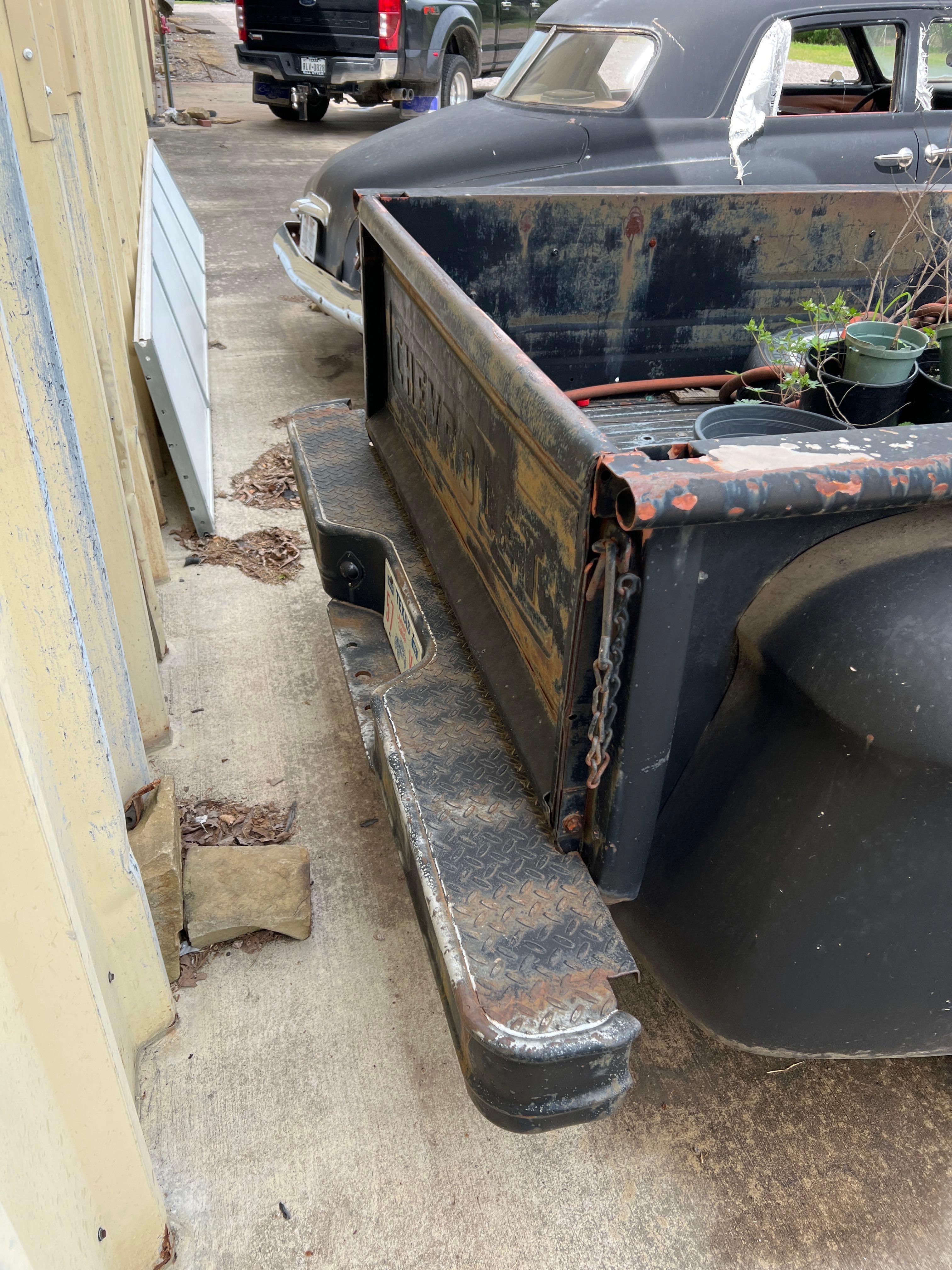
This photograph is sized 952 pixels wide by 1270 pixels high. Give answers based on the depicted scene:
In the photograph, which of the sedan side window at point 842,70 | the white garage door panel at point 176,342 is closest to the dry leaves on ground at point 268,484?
the white garage door panel at point 176,342

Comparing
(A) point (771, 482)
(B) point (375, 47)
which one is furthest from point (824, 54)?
(B) point (375, 47)

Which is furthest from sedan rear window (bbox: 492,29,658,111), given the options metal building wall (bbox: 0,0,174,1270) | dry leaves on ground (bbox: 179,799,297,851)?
dry leaves on ground (bbox: 179,799,297,851)

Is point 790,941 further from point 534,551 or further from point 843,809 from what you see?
point 534,551

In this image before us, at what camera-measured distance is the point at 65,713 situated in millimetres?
1634

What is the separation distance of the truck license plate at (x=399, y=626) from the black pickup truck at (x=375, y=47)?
963cm

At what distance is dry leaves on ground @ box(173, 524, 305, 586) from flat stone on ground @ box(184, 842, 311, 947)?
1562mm

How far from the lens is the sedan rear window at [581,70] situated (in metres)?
4.54

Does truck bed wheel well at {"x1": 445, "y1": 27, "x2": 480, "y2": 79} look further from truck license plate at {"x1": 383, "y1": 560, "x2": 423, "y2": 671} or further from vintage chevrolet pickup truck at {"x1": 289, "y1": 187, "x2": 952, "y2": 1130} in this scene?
vintage chevrolet pickup truck at {"x1": 289, "y1": 187, "x2": 952, "y2": 1130}

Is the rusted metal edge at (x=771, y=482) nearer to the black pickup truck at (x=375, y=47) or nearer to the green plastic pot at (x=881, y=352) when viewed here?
the green plastic pot at (x=881, y=352)

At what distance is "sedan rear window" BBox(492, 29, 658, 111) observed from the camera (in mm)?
4535

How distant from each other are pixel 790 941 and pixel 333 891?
54.6 inches

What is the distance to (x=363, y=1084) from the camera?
6.75 ft

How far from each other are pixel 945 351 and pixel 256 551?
2.69 m

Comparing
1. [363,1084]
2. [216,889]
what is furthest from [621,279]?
[363,1084]
